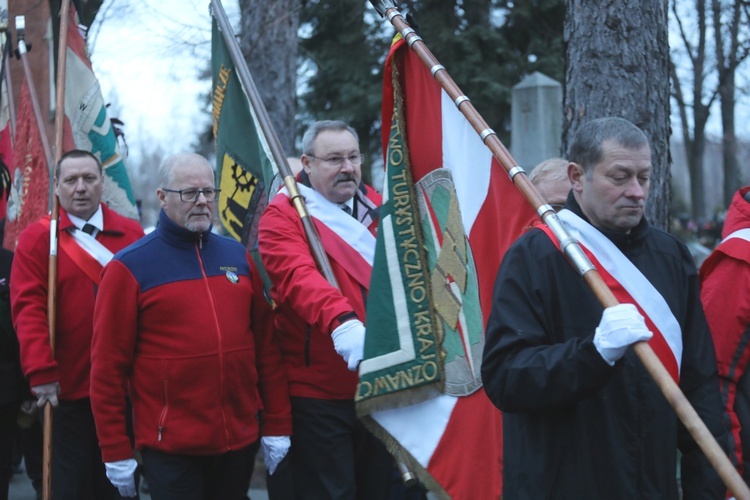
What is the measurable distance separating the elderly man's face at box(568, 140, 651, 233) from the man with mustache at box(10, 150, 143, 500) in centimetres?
316

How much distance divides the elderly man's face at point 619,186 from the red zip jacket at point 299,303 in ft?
5.48

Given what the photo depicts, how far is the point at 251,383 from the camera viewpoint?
15.4ft

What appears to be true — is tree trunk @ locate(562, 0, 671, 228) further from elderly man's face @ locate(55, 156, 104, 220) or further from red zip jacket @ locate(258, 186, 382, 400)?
elderly man's face @ locate(55, 156, 104, 220)

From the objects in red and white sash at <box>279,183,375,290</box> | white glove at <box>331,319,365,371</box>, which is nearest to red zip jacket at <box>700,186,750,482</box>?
white glove at <box>331,319,365,371</box>

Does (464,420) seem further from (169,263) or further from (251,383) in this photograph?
(169,263)

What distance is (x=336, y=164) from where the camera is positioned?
5.04 m

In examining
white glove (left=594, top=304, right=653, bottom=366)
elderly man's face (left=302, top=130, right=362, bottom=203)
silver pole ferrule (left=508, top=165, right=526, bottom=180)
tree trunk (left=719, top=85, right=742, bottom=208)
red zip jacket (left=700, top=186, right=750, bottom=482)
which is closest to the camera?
white glove (left=594, top=304, right=653, bottom=366)

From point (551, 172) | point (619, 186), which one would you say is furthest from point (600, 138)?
point (551, 172)

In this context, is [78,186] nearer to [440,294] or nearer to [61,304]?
[61,304]

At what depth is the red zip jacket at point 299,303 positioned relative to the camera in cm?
469

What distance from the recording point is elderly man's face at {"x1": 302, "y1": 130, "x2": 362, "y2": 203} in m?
5.02

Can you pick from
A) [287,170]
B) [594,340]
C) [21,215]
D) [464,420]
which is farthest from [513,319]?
[21,215]

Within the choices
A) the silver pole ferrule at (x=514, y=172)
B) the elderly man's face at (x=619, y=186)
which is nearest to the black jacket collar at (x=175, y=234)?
the silver pole ferrule at (x=514, y=172)

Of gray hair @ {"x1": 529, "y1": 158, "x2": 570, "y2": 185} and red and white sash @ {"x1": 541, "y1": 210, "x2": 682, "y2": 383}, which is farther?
gray hair @ {"x1": 529, "y1": 158, "x2": 570, "y2": 185}
